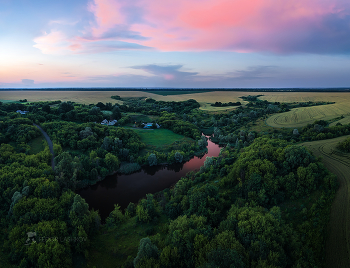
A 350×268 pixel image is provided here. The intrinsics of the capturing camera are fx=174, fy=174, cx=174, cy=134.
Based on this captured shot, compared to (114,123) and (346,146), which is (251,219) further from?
(114,123)

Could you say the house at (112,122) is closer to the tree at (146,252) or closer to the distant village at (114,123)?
the distant village at (114,123)

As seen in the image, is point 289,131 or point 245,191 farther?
point 289,131

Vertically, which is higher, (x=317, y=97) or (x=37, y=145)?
(x=317, y=97)


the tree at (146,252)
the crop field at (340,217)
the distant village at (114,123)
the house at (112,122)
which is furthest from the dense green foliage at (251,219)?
the house at (112,122)

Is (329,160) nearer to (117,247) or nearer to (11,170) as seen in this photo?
(117,247)

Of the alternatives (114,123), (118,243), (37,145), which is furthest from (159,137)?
(118,243)

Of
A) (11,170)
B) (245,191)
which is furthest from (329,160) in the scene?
(11,170)
